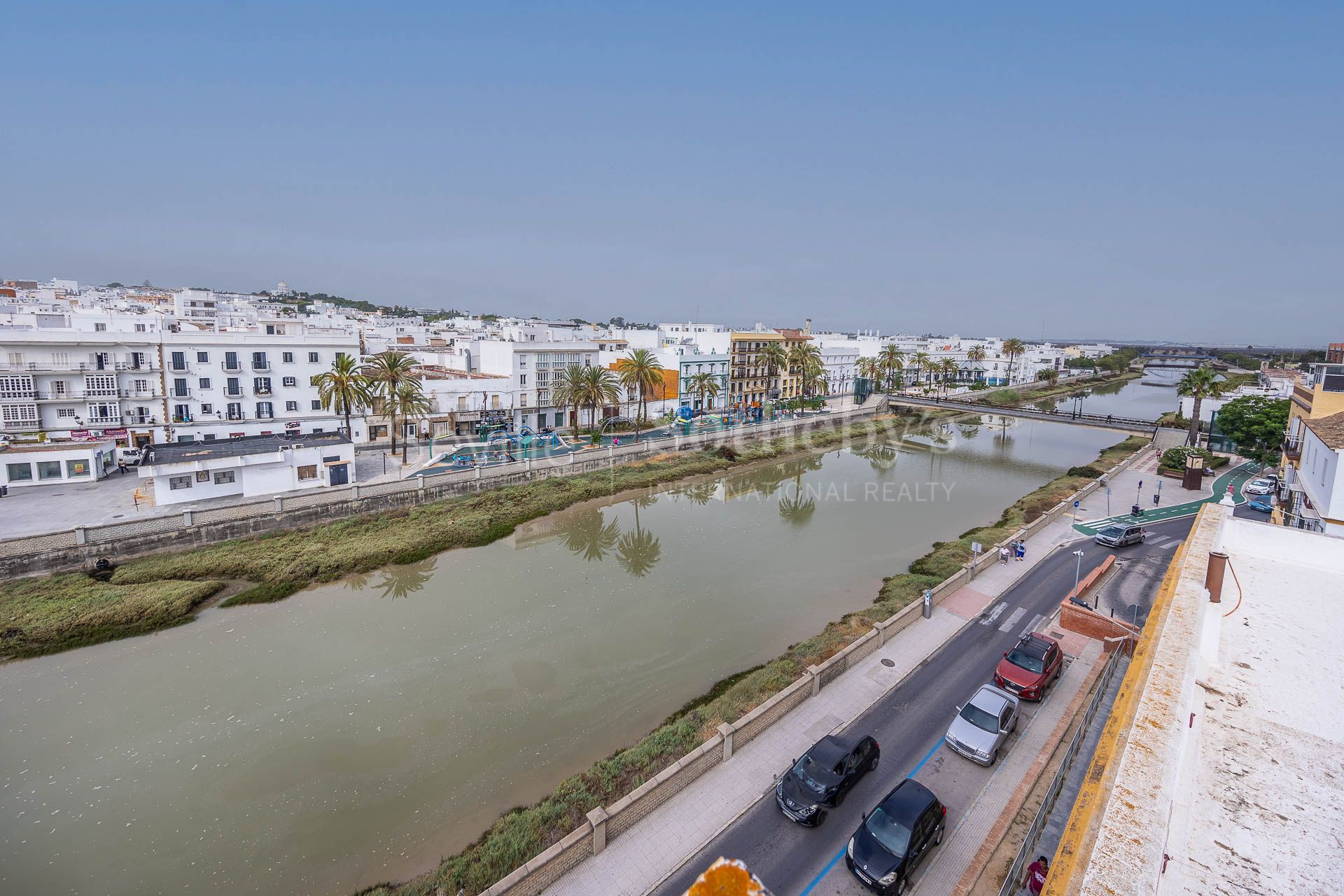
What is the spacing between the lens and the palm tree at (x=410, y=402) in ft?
128

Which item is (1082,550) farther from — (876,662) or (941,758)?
(941,758)

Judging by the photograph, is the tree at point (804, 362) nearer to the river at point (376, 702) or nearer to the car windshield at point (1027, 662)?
the river at point (376, 702)

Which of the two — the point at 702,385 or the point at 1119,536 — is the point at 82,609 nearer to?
the point at 1119,536

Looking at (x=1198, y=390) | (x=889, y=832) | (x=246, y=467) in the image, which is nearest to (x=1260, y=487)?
(x=1198, y=390)

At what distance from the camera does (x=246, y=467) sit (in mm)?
29438

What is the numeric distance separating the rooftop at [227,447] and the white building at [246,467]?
3cm

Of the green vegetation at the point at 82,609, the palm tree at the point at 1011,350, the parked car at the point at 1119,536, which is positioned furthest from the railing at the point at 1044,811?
the palm tree at the point at 1011,350

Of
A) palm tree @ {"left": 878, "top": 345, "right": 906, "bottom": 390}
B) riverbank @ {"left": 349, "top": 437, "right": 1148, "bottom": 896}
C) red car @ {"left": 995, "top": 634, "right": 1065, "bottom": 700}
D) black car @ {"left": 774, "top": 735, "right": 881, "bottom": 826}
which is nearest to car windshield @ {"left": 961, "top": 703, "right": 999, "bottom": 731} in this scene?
red car @ {"left": 995, "top": 634, "right": 1065, "bottom": 700}

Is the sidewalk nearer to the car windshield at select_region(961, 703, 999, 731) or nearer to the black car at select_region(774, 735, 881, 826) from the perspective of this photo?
the black car at select_region(774, 735, 881, 826)

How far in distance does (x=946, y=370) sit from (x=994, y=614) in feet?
246

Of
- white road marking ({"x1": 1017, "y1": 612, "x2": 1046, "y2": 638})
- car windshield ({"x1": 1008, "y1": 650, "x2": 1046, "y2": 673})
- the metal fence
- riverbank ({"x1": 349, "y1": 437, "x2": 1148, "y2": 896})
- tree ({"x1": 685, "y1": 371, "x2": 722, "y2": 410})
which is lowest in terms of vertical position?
riverbank ({"x1": 349, "y1": 437, "x2": 1148, "y2": 896})

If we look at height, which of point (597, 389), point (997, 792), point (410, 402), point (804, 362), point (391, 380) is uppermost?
point (804, 362)

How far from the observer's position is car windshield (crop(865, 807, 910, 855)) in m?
9.45

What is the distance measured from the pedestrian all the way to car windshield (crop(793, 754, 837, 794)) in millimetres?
3255
